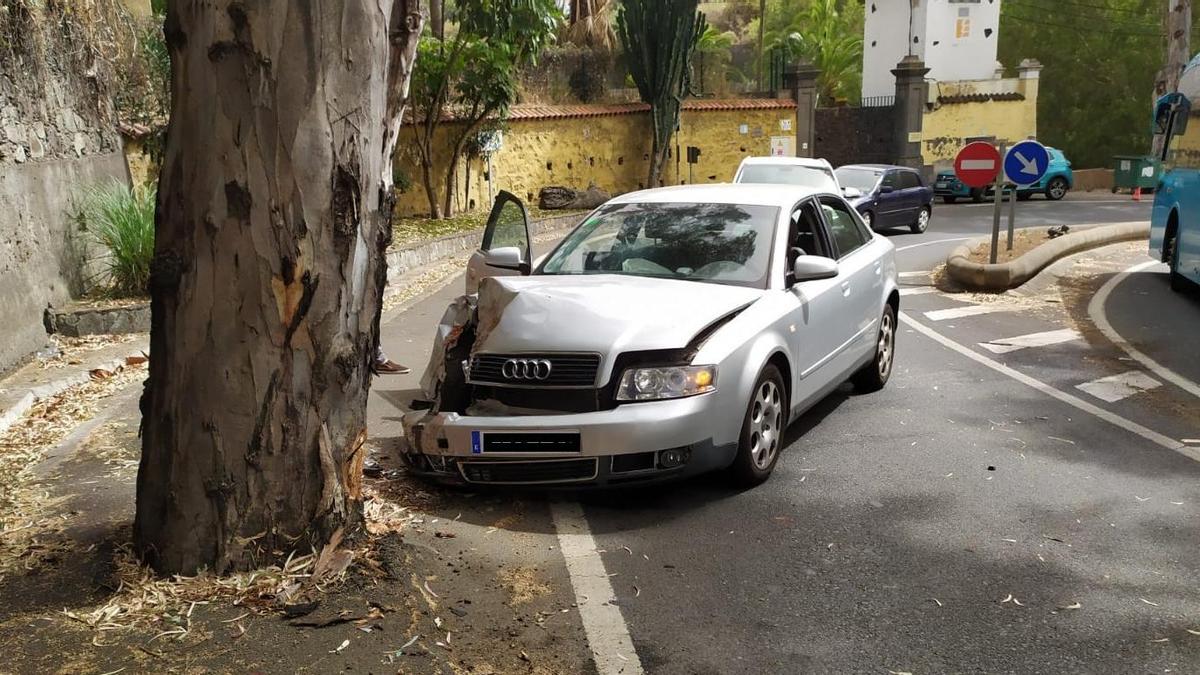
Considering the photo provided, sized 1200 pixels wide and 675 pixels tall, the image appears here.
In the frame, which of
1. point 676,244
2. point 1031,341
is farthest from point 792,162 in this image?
point 676,244

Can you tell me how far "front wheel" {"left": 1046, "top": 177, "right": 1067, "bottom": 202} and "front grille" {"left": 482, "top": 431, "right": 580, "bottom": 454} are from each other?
33.2 m

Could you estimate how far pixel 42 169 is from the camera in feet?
34.0

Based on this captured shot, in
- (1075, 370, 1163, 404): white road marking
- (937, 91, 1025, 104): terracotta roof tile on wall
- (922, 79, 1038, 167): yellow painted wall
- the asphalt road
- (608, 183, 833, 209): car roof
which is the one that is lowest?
(1075, 370, 1163, 404): white road marking

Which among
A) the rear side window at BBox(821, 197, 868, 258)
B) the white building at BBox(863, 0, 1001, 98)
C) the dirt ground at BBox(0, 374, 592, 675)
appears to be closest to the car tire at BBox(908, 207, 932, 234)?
the rear side window at BBox(821, 197, 868, 258)

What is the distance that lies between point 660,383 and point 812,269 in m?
1.49

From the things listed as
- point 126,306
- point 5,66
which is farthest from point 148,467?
point 5,66

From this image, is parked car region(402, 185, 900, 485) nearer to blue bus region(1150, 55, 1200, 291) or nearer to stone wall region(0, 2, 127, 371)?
stone wall region(0, 2, 127, 371)

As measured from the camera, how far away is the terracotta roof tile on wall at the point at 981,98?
126ft

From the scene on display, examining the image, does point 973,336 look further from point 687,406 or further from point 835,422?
point 687,406

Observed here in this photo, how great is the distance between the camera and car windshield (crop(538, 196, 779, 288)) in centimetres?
641

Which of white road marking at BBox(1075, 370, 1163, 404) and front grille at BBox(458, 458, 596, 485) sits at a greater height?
front grille at BBox(458, 458, 596, 485)

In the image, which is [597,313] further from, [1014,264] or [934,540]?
[1014,264]

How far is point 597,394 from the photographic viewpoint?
5.23 m

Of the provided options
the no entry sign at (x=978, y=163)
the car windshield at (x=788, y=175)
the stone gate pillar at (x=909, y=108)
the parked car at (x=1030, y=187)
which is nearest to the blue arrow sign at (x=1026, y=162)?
the no entry sign at (x=978, y=163)
